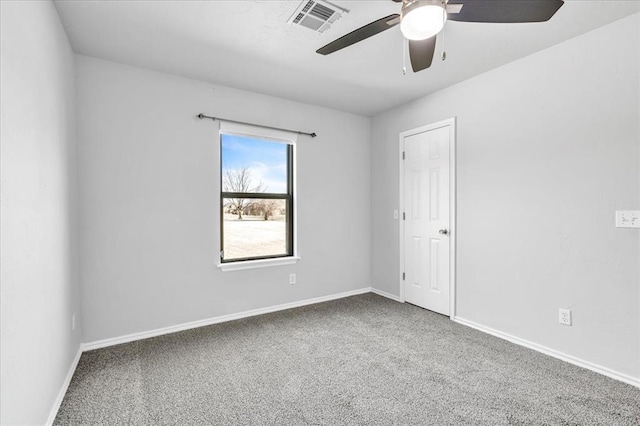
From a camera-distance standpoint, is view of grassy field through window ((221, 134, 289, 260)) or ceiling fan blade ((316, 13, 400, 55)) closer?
ceiling fan blade ((316, 13, 400, 55))

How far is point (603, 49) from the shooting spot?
2.27m

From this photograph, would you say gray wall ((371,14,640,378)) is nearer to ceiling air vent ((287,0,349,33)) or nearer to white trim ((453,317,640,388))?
white trim ((453,317,640,388))

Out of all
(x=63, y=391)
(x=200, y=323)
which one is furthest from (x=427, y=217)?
(x=63, y=391)

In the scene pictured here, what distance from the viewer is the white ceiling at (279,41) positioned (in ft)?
6.75

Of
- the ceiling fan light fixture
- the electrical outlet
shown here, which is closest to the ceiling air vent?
the ceiling fan light fixture

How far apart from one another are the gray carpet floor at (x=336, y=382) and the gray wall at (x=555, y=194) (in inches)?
12.5

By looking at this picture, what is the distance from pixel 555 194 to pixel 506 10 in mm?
1645

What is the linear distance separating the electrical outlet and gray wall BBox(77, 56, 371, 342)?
2490 millimetres

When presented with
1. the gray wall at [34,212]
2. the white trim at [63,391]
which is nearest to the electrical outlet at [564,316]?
the gray wall at [34,212]

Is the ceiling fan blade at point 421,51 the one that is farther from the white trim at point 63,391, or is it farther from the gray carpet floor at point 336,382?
the white trim at point 63,391

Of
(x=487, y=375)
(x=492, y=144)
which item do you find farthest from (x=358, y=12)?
(x=487, y=375)

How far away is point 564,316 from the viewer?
249 centimetres

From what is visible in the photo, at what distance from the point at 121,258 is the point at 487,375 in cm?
310

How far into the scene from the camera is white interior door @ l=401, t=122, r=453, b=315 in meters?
3.42
